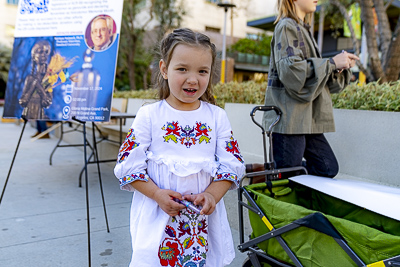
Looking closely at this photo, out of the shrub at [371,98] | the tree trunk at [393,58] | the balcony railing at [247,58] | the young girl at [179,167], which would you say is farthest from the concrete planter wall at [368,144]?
the balcony railing at [247,58]

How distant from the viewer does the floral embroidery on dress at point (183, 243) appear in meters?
1.60

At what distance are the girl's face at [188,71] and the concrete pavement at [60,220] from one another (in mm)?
1595

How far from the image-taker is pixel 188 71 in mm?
1564

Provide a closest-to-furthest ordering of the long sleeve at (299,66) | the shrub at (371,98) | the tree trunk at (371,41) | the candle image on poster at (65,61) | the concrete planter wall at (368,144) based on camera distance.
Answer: the long sleeve at (299,66) < the concrete planter wall at (368,144) < the candle image on poster at (65,61) < the shrub at (371,98) < the tree trunk at (371,41)

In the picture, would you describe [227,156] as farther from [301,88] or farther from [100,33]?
[100,33]

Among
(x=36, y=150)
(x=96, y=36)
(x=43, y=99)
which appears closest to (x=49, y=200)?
(x=43, y=99)

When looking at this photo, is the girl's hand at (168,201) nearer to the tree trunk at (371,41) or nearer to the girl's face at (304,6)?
the girl's face at (304,6)

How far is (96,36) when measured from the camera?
3.11 meters

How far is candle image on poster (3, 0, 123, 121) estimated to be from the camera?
304 cm

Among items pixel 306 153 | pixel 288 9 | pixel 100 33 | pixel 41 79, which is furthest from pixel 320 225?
pixel 41 79

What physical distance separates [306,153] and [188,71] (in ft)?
4.43

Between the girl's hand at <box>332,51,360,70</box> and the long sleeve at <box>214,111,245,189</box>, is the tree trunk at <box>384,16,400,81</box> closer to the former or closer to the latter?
the girl's hand at <box>332,51,360,70</box>

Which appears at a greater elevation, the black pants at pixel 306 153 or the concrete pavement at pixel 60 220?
the black pants at pixel 306 153

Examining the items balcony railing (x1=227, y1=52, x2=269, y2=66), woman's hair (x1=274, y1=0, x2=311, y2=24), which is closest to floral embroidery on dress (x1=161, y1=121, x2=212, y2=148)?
woman's hair (x1=274, y1=0, x2=311, y2=24)
